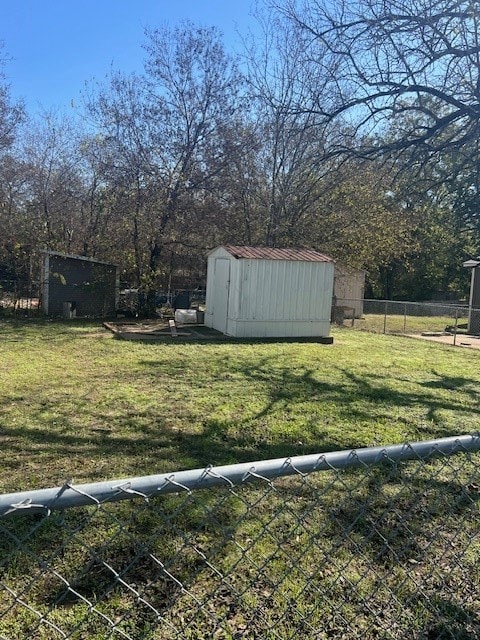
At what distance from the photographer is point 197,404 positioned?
6.17 meters

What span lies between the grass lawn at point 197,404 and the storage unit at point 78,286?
5.08 m

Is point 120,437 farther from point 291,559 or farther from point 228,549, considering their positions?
point 291,559

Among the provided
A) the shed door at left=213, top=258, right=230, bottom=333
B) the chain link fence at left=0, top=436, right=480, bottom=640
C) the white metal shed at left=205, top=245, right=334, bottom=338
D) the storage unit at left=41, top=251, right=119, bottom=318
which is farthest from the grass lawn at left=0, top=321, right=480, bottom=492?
the storage unit at left=41, top=251, right=119, bottom=318

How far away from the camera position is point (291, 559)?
2889mm

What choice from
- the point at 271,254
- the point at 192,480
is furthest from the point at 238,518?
the point at 271,254

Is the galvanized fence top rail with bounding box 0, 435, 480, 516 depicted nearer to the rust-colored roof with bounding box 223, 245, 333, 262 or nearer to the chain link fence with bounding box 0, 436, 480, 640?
the chain link fence with bounding box 0, 436, 480, 640

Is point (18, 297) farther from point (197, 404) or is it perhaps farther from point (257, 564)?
point (257, 564)

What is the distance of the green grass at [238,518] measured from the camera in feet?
7.98

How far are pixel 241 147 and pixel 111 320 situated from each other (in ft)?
23.0

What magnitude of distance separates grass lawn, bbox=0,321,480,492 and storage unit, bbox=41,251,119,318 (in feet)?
16.7

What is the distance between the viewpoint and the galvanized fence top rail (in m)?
1.35

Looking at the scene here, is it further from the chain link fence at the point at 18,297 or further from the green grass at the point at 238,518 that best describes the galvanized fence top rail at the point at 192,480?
the chain link fence at the point at 18,297

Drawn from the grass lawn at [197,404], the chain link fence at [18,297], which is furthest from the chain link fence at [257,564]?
the chain link fence at [18,297]

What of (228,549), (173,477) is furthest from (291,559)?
(173,477)
